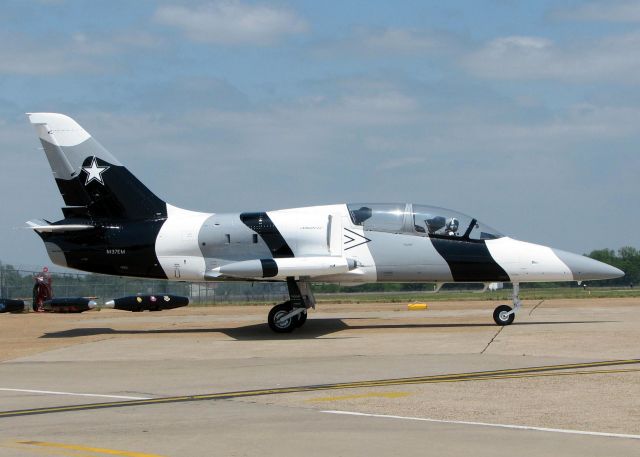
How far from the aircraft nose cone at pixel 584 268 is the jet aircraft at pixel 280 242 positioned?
24 millimetres

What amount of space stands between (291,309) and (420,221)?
3819mm

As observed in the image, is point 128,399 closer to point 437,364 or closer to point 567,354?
point 437,364

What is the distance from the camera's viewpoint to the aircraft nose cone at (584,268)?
21.9 metres

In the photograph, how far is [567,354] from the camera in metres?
16.2

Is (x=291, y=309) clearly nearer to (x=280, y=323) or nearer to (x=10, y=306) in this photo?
(x=280, y=323)

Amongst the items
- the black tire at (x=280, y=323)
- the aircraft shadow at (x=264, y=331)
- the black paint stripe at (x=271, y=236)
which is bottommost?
the aircraft shadow at (x=264, y=331)

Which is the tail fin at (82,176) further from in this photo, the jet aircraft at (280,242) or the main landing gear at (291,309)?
the main landing gear at (291,309)

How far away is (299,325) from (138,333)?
4496 millimetres

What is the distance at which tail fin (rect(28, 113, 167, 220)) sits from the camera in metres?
23.0

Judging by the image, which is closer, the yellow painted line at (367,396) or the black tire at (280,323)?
the yellow painted line at (367,396)

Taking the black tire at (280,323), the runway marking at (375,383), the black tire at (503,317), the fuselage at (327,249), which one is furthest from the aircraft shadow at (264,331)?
the runway marking at (375,383)

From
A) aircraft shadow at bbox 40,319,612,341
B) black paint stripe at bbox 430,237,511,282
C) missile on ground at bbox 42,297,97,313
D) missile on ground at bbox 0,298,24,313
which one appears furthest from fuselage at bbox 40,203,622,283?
missile on ground at bbox 0,298,24,313

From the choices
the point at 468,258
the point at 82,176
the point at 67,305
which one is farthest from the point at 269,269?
the point at 67,305

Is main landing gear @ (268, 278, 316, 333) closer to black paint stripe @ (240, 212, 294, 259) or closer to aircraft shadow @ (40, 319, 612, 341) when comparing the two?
aircraft shadow @ (40, 319, 612, 341)
